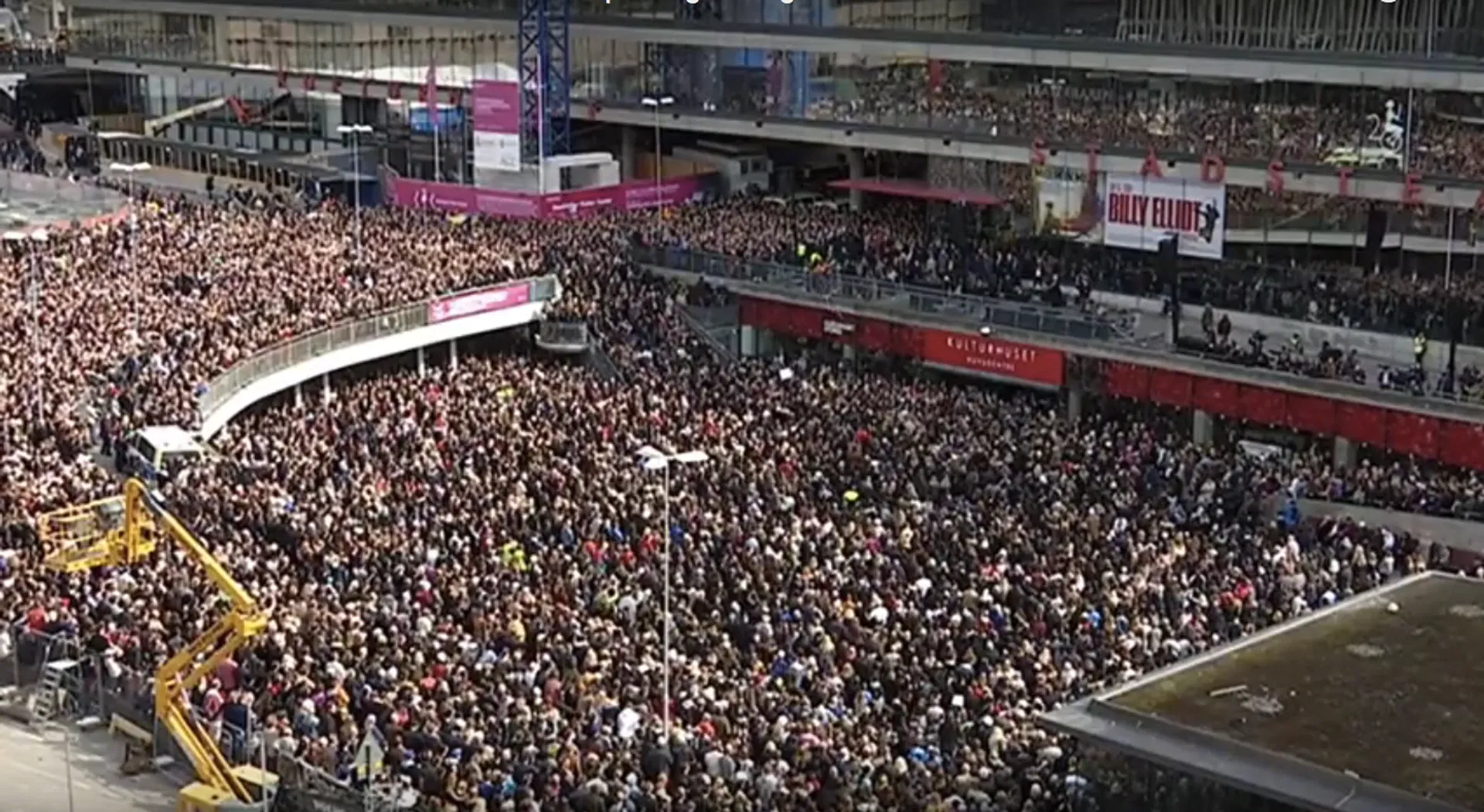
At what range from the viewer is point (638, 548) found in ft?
107

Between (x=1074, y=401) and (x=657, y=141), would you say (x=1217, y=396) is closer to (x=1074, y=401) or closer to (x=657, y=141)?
(x=1074, y=401)

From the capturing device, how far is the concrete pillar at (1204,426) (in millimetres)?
46375

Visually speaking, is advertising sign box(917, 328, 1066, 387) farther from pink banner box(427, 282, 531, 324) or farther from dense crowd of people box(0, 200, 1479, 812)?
pink banner box(427, 282, 531, 324)

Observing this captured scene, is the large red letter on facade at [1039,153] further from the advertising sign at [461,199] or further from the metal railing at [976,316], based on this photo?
the advertising sign at [461,199]

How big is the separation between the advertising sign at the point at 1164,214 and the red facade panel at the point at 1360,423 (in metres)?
8.25

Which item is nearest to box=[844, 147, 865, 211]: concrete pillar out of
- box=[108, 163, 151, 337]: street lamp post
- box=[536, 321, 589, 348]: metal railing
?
box=[536, 321, 589, 348]: metal railing

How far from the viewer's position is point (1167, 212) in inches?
2071

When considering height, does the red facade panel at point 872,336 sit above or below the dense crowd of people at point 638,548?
below

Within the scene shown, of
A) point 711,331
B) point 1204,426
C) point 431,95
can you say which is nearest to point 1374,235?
point 1204,426

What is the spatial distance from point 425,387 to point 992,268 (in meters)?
14.8

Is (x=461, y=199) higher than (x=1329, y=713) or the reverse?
the reverse

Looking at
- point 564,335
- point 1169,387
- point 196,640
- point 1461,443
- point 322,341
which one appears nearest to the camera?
point 196,640

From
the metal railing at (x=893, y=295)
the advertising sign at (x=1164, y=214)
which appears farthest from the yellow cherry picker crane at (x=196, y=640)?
the advertising sign at (x=1164, y=214)

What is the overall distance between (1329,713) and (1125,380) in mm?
26735
